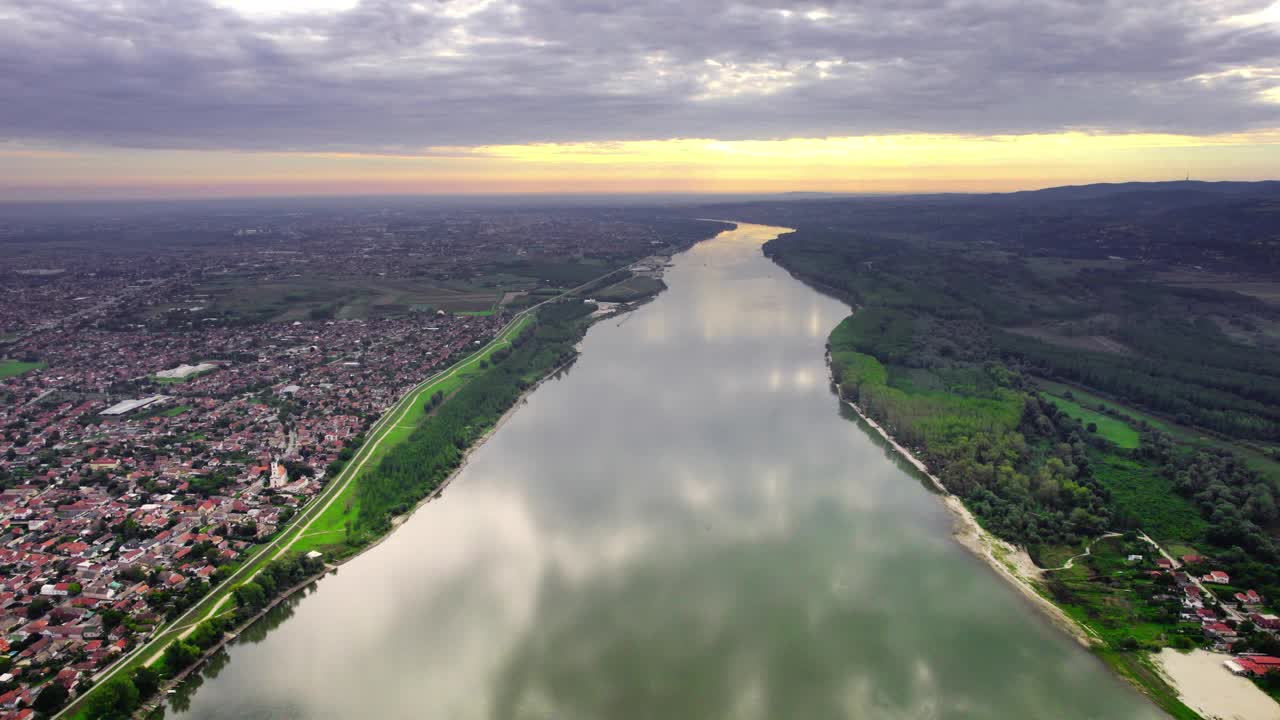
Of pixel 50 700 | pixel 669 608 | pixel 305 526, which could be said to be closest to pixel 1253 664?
pixel 669 608

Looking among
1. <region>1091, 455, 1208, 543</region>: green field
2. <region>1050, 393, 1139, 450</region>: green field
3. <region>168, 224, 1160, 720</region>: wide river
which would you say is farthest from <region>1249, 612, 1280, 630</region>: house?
<region>1050, 393, 1139, 450</region>: green field

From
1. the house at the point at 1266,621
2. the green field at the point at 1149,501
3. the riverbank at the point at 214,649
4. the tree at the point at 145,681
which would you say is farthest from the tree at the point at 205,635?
the green field at the point at 1149,501

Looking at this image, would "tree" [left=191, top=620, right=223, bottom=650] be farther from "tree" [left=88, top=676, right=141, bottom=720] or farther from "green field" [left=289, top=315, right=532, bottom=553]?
"green field" [left=289, top=315, right=532, bottom=553]

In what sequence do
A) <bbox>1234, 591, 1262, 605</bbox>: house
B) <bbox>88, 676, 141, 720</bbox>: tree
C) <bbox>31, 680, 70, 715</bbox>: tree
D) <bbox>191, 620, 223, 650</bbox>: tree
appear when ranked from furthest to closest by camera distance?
<bbox>1234, 591, 1262, 605</bbox>: house
<bbox>191, 620, 223, 650</bbox>: tree
<bbox>88, 676, 141, 720</bbox>: tree
<bbox>31, 680, 70, 715</bbox>: tree

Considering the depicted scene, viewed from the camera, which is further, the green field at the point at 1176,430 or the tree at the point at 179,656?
the green field at the point at 1176,430

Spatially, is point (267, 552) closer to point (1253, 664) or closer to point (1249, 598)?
point (1253, 664)

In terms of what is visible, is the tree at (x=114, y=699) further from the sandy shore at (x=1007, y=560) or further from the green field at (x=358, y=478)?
the sandy shore at (x=1007, y=560)

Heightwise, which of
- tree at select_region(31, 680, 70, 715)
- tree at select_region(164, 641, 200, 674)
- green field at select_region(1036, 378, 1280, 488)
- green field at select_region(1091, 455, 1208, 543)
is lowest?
tree at select_region(164, 641, 200, 674)

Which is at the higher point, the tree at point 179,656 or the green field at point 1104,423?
the green field at point 1104,423
